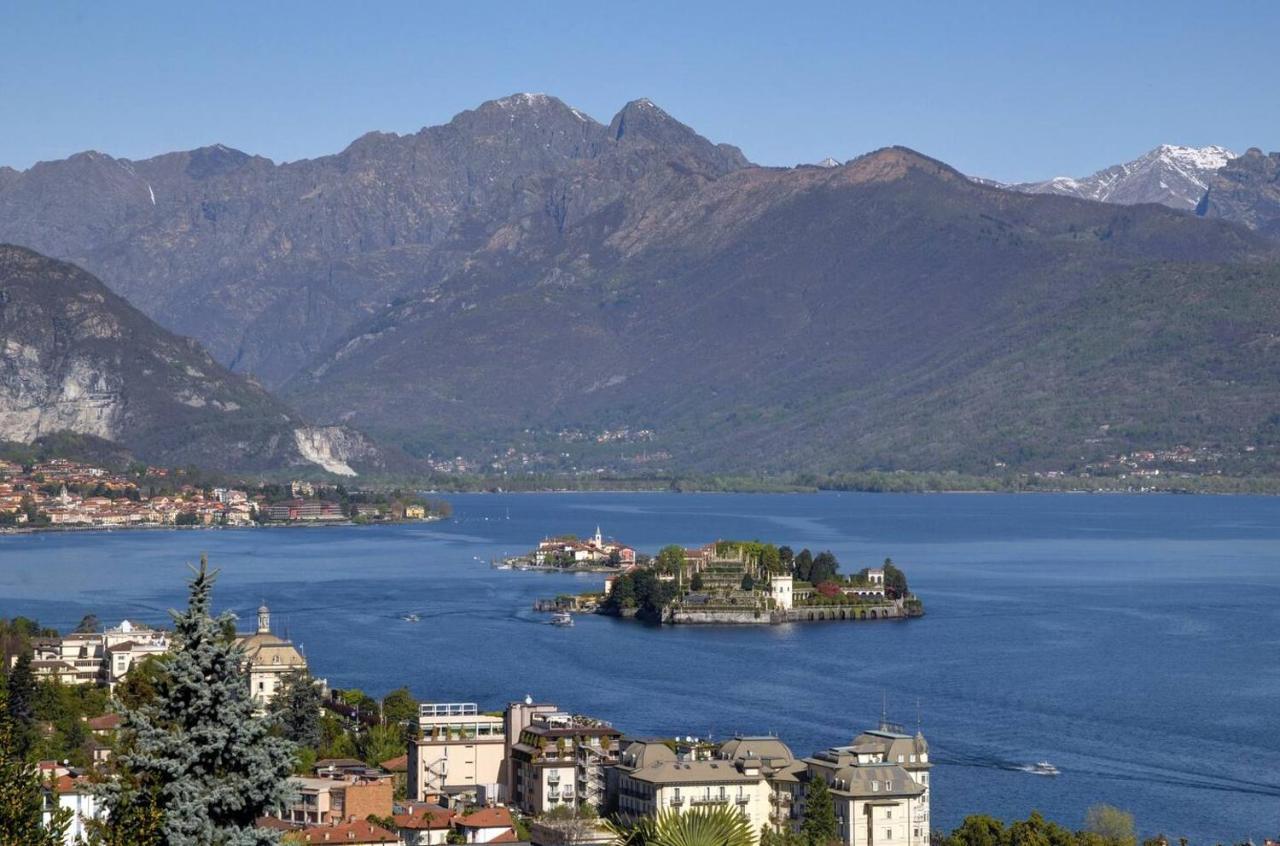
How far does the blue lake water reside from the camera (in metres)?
45.6

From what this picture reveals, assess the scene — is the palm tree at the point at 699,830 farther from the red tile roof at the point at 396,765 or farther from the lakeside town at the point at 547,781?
the red tile roof at the point at 396,765

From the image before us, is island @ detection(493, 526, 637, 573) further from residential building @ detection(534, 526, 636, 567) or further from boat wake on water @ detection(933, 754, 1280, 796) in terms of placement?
boat wake on water @ detection(933, 754, 1280, 796)

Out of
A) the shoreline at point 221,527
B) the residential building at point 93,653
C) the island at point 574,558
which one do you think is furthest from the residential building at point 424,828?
the shoreline at point 221,527

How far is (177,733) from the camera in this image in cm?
1355

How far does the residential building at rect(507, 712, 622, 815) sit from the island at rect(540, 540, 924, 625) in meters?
44.0

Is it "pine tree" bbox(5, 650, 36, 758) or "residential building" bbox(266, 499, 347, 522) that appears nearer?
"pine tree" bbox(5, 650, 36, 758)

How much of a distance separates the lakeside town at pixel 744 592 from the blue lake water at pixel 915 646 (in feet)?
5.66

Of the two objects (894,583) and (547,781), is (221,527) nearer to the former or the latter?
(894,583)

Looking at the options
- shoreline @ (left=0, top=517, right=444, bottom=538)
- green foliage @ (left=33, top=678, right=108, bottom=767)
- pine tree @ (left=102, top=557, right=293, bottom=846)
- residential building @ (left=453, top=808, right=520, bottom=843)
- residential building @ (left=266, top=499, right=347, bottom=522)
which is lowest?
residential building @ (left=453, top=808, right=520, bottom=843)

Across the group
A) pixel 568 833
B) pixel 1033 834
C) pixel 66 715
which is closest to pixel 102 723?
pixel 66 715

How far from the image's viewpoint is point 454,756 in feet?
127

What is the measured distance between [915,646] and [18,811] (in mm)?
56201

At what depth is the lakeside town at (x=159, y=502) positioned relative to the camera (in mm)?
150000

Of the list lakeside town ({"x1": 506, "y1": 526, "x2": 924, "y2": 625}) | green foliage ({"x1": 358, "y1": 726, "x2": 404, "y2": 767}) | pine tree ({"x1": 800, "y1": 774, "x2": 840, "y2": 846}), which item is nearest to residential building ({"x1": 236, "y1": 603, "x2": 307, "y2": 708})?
green foliage ({"x1": 358, "y1": 726, "x2": 404, "y2": 767})
